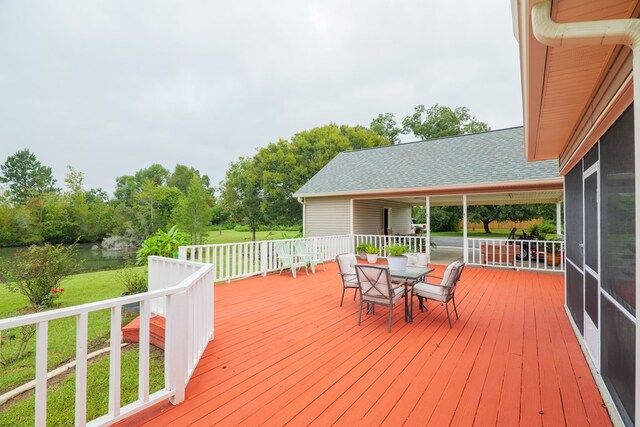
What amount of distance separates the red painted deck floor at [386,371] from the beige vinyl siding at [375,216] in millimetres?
7005

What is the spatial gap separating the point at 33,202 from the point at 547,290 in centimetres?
3030

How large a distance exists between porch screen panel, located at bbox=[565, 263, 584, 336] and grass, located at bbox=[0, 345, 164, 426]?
482 centimetres

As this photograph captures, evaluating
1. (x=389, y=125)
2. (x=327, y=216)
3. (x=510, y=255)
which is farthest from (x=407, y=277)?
(x=389, y=125)

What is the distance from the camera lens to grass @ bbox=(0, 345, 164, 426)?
2.23m

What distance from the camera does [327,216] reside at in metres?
11.9

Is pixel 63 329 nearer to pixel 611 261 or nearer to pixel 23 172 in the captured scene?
pixel 611 261

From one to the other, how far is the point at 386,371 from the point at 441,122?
3410cm

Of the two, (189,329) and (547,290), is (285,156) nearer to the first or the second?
(547,290)

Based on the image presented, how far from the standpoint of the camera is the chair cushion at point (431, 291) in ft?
13.0

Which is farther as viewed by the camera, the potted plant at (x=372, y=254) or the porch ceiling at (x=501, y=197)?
the porch ceiling at (x=501, y=197)

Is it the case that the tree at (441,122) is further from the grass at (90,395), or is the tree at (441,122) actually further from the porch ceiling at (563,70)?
the grass at (90,395)

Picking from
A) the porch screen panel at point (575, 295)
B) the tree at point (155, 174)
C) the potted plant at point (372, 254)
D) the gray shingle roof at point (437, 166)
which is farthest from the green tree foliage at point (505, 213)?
the tree at point (155, 174)

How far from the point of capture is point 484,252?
8.89 metres

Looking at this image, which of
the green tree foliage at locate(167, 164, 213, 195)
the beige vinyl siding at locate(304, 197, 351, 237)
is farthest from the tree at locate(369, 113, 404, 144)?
the green tree foliage at locate(167, 164, 213, 195)
